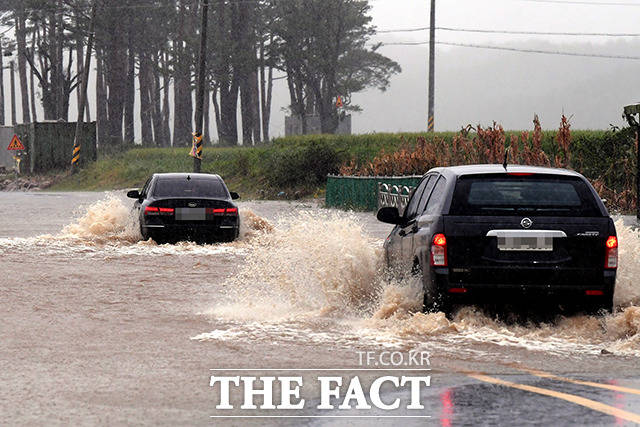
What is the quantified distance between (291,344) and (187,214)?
11.0 metres

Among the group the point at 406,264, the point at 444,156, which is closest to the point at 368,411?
the point at 406,264

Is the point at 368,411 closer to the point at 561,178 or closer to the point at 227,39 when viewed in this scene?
the point at 561,178

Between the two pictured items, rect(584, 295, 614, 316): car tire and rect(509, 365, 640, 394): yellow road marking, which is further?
rect(584, 295, 614, 316): car tire

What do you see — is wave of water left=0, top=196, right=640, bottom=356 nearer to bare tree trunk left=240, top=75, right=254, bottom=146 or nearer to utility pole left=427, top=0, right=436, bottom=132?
utility pole left=427, top=0, right=436, bottom=132

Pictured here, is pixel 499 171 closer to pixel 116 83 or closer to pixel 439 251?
pixel 439 251

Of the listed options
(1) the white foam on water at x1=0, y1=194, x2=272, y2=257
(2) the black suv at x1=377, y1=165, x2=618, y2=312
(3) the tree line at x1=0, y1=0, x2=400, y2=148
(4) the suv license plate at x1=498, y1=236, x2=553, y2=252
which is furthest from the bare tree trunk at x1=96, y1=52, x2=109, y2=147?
(4) the suv license plate at x1=498, y1=236, x2=553, y2=252

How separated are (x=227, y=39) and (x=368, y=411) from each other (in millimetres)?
67700

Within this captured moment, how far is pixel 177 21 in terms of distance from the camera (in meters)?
83.9

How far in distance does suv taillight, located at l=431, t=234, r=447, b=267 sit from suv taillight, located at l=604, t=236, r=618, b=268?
1365 millimetres

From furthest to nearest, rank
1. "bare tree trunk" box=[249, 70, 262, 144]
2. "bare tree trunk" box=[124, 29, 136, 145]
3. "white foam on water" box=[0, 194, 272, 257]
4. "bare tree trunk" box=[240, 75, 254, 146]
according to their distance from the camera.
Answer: "bare tree trunk" box=[124, 29, 136, 145] < "bare tree trunk" box=[249, 70, 262, 144] < "bare tree trunk" box=[240, 75, 254, 146] < "white foam on water" box=[0, 194, 272, 257]

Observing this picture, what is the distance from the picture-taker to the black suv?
1009 centimetres

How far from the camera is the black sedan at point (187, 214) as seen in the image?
815 inches

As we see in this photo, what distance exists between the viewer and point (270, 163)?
171 ft

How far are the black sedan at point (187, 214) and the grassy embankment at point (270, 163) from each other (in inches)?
695
